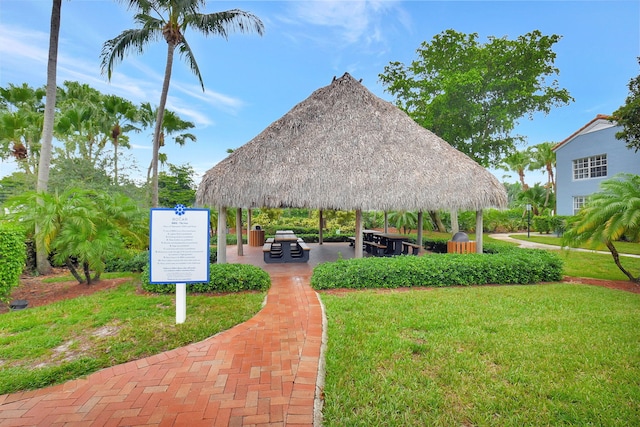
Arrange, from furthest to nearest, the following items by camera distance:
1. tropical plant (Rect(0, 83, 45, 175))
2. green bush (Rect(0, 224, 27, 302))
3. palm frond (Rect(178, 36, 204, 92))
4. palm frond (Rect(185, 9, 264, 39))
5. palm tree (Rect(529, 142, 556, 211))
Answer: palm tree (Rect(529, 142, 556, 211))
tropical plant (Rect(0, 83, 45, 175))
palm frond (Rect(178, 36, 204, 92))
palm frond (Rect(185, 9, 264, 39))
green bush (Rect(0, 224, 27, 302))

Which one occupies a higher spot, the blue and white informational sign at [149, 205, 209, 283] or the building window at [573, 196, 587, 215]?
the building window at [573, 196, 587, 215]

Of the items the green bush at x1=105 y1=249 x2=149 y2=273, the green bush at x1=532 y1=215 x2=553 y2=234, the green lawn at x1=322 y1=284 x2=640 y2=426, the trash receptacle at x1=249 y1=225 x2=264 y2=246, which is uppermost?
the green bush at x1=532 y1=215 x2=553 y2=234

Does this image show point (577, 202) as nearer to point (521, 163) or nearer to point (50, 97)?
point (521, 163)

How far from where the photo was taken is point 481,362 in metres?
3.36

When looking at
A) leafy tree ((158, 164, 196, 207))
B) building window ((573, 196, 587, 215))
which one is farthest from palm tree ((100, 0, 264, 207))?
building window ((573, 196, 587, 215))

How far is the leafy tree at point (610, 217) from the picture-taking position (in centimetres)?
657

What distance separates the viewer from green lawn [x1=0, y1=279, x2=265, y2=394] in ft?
10.8

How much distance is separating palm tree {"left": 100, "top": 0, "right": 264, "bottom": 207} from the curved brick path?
12473 millimetres

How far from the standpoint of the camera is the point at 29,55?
9570mm

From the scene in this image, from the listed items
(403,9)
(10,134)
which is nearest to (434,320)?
(403,9)

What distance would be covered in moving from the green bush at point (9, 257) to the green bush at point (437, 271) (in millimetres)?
5970

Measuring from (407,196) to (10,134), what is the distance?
66.3 feet

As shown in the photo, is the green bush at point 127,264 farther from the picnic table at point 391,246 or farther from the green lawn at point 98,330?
the picnic table at point 391,246

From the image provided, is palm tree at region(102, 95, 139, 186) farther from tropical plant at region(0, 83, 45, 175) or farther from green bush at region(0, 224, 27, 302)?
green bush at region(0, 224, 27, 302)
